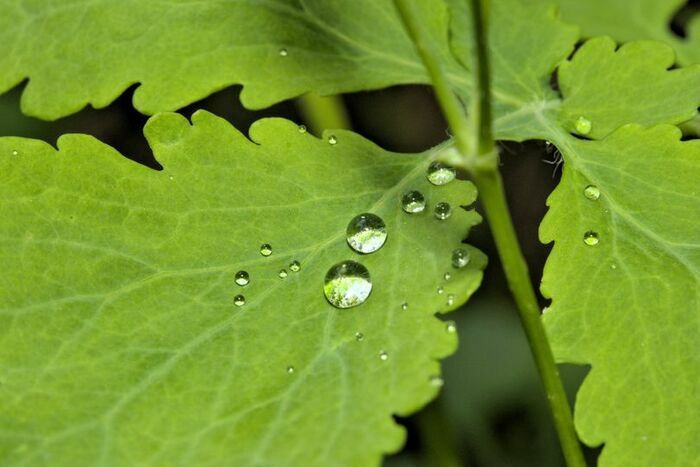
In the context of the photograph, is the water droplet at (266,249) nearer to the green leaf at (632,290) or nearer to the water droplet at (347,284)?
the water droplet at (347,284)

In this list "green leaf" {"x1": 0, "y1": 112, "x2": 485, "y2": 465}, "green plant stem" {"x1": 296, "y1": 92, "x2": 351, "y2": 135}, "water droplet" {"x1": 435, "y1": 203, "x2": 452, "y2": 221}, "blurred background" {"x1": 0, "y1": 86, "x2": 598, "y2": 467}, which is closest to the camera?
"green leaf" {"x1": 0, "y1": 112, "x2": 485, "y2": 465}

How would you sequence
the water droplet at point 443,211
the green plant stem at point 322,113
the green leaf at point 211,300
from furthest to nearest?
1. the green plant stem at point 322,113
2. the water droplet at point 443,211
3. the green leaf at point 211,300

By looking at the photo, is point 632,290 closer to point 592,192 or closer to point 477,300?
point 592,192

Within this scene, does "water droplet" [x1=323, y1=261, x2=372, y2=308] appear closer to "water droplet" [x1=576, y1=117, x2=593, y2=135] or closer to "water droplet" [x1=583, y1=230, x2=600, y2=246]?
"water droplet" [x1=583, y1=230, x2=600, y2=246]

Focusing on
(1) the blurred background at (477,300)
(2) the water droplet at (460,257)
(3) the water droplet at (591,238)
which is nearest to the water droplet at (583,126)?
(3) the water droplet at (591,238)

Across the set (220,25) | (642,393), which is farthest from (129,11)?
(642,393)

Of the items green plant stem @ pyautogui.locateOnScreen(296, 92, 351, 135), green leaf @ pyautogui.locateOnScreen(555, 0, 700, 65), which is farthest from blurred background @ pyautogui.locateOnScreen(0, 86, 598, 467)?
green leaf @ pyautogui.locateOnScreen(555, 0, 700, 65)

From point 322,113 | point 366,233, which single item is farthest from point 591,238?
point 322,113

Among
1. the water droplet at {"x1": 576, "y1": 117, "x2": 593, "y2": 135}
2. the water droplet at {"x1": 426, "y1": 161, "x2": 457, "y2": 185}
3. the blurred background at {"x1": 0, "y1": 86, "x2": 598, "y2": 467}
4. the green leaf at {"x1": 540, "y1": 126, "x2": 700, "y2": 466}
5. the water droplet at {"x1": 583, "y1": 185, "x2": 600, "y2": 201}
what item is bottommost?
the green leaf at {"x1": 540, "y1": 126, "x2": 700, "y2": 466}
